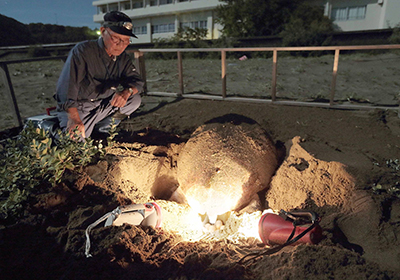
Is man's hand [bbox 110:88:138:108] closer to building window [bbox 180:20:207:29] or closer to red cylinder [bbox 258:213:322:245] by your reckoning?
red cylinder [bbox 258:213:322:245]

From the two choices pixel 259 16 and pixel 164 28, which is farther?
pixel 164 28

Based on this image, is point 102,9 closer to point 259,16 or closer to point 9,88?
point 259,16

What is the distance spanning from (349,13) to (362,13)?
0.76m

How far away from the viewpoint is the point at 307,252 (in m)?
1.83

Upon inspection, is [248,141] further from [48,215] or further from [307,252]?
[48,215]

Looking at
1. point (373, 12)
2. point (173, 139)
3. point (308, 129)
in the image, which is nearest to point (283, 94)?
point (308, 129)

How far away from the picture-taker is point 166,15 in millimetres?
28500

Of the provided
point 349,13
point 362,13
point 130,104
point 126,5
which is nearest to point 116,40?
point 130,104

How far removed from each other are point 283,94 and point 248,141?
4472mm

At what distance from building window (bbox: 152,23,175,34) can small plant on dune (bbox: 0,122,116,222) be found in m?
27.6

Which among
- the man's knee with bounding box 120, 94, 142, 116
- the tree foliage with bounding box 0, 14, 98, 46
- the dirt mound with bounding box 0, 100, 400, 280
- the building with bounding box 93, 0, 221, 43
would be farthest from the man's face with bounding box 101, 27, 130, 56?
the tree foliage with bounding box 0, 14, 98, 46

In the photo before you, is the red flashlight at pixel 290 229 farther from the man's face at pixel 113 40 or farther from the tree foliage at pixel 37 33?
the tree foliage at pixel 37 33

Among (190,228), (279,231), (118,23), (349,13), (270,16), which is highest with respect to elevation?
(349,13)

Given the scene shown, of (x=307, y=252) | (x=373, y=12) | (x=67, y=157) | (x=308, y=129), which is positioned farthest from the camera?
(x=373, y=12)
